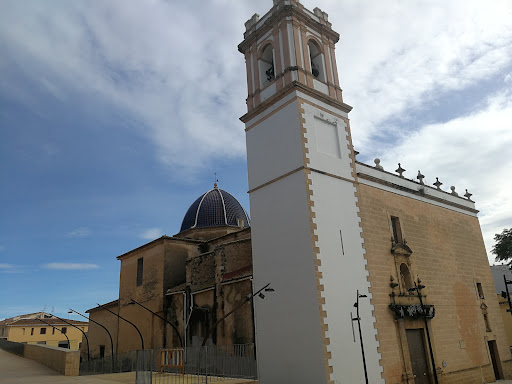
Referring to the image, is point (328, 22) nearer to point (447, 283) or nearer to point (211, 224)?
point (447, 283)

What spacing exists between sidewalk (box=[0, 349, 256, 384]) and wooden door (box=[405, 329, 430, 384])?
7.08 meters

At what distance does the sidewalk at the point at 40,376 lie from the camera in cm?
1343

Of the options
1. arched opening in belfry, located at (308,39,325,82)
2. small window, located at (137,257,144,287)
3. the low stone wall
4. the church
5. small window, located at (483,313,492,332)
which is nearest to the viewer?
the church

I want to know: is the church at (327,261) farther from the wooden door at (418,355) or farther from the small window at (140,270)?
the small window at (140,270)

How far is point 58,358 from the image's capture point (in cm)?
1669

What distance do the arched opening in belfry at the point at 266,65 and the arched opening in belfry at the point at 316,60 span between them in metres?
1.82

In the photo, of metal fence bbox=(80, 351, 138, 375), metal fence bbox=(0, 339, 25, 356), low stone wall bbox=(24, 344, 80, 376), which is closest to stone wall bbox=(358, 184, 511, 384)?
low stone wall bbox=(24, 344, 80, 376)

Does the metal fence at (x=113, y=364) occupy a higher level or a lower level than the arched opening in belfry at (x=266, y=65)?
lower

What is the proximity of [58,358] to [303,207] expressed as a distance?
11.6 metres

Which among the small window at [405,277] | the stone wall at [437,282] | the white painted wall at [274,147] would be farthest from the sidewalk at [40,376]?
the small window at [405,277]

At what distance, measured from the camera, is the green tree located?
27844 mm

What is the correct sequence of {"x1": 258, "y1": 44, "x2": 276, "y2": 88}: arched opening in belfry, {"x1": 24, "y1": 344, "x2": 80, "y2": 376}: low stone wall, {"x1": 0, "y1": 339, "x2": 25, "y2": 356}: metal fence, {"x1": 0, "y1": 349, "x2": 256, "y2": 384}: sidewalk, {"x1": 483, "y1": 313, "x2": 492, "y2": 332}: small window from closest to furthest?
1. {"x1": 0, "y1": 349, "x2": 256, "y2": 384}: sidewalk
2. {"x1": 24, "y1": 344, "x2": 80, "y2": 376}: low stone wall
3. {"x1": 258, "y1": 44, "x2": 276, "y2": 88}: arched opening in belfry
4. {"x1": 483, "y1": 313, "x2": 492, "y2": 332}: small window
5. {"x1": 0, "y1": 339, "x2": 25, "y2": 356}: metal fence

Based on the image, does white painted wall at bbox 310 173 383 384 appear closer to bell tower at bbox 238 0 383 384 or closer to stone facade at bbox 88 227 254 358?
bell tower at bbox 238 0 383 384

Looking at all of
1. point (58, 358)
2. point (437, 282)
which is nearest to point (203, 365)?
point (58, 358)
